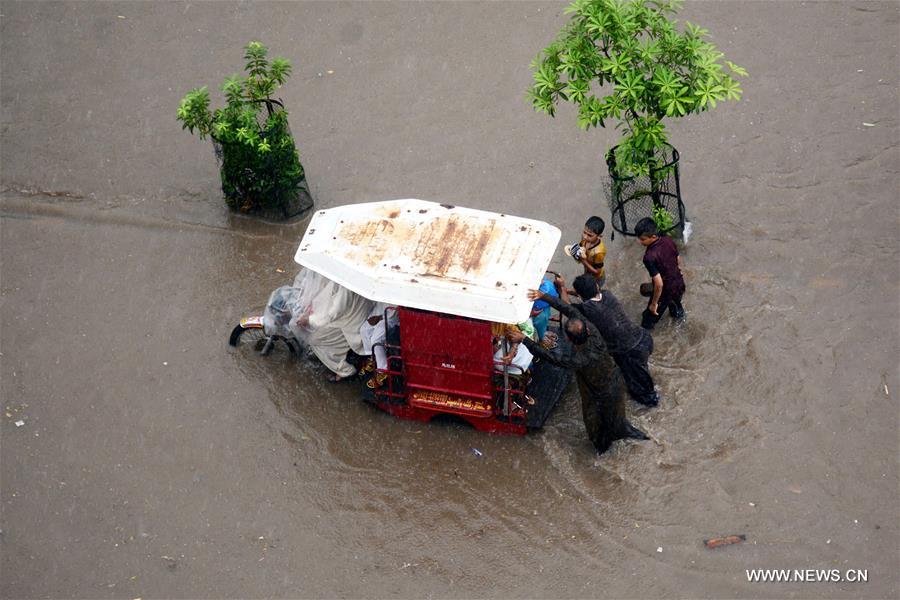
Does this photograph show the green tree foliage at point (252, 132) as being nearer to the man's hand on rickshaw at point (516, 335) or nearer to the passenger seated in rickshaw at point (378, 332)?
the passenger seated in rickshaw at point (378, 332)

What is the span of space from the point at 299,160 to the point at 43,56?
3973mm

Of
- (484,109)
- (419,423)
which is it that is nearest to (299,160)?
(484,109)

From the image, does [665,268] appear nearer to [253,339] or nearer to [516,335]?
[516,335]

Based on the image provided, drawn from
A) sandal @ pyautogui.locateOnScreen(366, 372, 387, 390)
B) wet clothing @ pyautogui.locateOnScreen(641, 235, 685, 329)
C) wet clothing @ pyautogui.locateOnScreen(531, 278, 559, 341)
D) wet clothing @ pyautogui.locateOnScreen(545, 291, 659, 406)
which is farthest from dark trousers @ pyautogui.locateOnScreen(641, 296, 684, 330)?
sandal @ pyautogui.locateOnScreen(366, 372, 387, 390)

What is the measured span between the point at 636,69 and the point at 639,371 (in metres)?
2.49

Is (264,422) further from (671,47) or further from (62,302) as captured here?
(671,47)

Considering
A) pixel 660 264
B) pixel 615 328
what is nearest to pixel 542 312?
pixel 615 328

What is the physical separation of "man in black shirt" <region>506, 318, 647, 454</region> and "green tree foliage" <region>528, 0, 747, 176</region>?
1.90m

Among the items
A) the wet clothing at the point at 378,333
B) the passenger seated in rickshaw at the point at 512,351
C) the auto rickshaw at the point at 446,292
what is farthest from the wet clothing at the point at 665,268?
the wet clothing at the point at 378,333

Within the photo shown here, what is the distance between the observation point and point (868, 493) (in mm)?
7953

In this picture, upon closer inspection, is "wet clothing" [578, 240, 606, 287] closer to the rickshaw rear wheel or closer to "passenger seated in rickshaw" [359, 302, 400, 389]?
"passenger seated in rickshaw" [359, 302, 400, 389]

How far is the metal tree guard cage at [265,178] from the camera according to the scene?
989cm

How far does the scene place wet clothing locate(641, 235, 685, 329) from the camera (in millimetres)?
8711

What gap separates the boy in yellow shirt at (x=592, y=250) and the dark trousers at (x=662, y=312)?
0.51 metres
